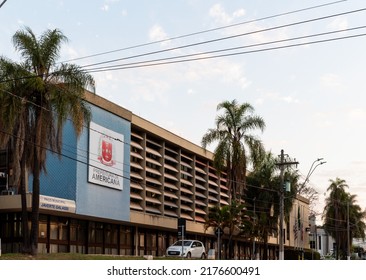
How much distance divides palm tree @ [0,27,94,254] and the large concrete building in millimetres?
6779

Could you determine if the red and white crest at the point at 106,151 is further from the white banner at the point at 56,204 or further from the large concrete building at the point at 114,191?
the white banner at the point at 56,204

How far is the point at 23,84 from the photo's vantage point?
38.4 metres

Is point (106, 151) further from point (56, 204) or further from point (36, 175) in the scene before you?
point (36, 175)

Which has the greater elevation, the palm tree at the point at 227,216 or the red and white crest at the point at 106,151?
the red and white crest at the point at 106,151

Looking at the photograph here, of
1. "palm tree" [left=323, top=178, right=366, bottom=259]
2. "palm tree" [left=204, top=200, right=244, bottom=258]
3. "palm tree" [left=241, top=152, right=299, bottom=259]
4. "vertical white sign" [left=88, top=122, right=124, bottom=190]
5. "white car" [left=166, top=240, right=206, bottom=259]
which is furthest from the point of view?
"palm tree" [left=323, top=178, right=366, bottom=259]

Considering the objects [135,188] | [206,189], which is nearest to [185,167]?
[206,189]

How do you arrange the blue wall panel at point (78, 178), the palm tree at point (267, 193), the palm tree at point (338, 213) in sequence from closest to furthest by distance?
the blue wall panel at point (78, 178)
the palm tree at point (267, 193)
the palm tree at point (338, 213)

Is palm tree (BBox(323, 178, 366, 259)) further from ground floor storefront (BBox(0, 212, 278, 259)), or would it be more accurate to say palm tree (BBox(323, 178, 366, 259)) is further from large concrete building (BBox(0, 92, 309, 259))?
ground floor storefront (BBox(0, 212, 278, 259))

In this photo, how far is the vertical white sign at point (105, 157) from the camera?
166ft

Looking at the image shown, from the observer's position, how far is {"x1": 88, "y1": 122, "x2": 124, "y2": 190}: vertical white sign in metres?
50.6

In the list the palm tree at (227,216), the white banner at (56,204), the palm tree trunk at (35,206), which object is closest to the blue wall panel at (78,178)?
the white banner at (56,204)

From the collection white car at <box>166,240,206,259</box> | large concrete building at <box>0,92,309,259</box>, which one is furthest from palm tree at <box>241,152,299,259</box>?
white car at <box>166,240,206,259</box>

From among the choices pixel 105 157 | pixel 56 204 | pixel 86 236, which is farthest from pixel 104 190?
pixel 56 204

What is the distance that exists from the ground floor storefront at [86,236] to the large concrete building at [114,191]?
0.07 meters
